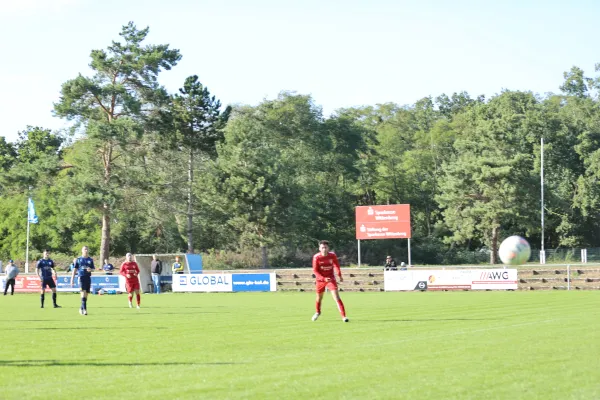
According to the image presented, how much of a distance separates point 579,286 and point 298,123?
52.9 m

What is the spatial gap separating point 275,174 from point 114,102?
17446 millimetres

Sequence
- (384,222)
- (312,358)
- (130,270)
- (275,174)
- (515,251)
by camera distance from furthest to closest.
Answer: (275,174), (384,222), (515,251), (130,270), (312,358)

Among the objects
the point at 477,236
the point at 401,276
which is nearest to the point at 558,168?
the point at 477,236

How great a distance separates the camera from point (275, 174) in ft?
249

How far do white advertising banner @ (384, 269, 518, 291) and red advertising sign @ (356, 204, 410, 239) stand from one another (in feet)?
20.2

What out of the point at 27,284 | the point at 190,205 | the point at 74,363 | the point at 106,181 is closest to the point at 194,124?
the point at 190,205

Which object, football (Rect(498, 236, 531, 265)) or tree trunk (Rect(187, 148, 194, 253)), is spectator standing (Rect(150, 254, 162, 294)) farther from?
tree trunk (Rect(187, 148, 194, 253))

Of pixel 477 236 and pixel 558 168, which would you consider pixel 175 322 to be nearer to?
pixel 477 236

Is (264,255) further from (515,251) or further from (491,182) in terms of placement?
(515,251)

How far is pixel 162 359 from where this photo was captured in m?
12.4

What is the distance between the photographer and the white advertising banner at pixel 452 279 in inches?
1558

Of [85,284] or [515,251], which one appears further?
[515,251]

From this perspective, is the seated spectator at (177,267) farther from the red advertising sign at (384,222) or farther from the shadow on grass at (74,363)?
the shadow on grass at (74,363)

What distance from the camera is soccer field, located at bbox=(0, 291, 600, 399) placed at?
9.23 m
